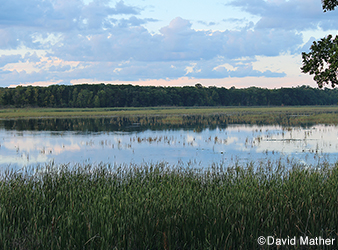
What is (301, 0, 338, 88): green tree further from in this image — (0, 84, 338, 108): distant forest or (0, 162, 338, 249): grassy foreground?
(0, 84, 338, 108): distant forest

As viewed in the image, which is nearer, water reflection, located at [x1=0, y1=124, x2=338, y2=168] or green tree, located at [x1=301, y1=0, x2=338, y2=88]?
green tree, located at [x1=301, y1=0, x2=338, y2=88]

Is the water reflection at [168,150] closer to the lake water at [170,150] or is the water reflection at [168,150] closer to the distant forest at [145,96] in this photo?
the lake water at [170,150]

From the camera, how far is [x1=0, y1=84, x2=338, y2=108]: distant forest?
128875mm

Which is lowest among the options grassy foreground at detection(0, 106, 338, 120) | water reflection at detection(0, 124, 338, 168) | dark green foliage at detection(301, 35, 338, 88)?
water reflection at detection(0, 124, 338, 168)

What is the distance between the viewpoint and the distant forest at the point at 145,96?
129 m

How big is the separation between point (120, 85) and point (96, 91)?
16.7 meters

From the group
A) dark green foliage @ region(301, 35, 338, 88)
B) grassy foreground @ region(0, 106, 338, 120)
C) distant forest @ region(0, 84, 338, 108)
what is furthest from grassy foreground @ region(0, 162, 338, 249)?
distant forest @ region(0, 84, 338, 108)

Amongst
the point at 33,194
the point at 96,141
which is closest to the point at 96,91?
the point at 96,141

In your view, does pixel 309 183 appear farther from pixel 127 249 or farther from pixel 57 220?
pixel 57 220

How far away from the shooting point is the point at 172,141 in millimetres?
29125

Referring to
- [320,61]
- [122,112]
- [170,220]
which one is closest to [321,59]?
[320,61]

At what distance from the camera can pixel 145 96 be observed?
141 meters

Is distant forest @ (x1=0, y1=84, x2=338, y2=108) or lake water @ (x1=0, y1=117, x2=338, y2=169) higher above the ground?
distant forest @ (x1=0, y1=84, x2=338, y2=108)

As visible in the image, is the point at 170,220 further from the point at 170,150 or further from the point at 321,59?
the point at 170,150
